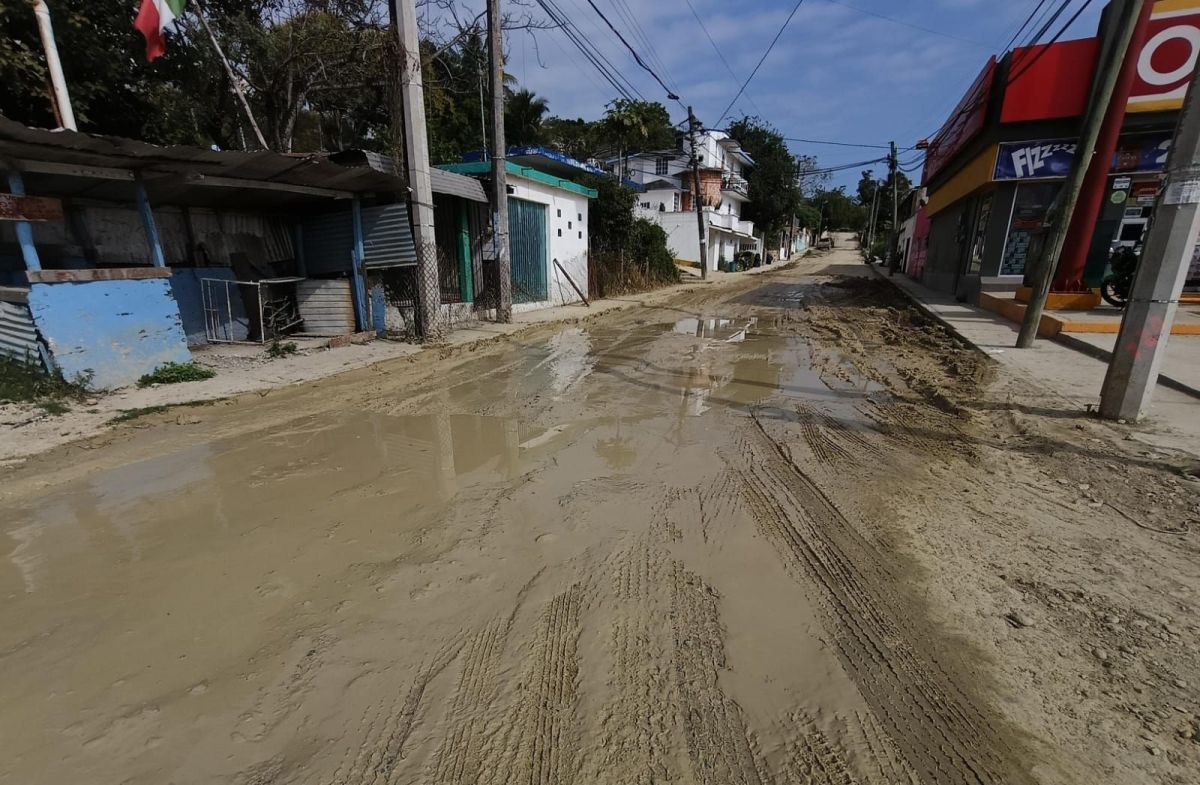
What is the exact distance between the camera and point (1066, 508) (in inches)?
140

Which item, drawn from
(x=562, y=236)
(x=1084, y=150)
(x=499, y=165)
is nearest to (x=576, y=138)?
(x=562, y=236)

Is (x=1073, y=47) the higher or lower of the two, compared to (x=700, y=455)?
higher

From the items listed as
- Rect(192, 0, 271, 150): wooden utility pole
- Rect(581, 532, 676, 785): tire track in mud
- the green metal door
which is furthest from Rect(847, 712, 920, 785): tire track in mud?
the green metal door

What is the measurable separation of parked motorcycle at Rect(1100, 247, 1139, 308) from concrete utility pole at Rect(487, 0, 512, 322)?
40.2 ft

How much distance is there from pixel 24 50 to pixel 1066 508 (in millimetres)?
14384

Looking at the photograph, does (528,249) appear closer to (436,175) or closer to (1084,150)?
(436,175)

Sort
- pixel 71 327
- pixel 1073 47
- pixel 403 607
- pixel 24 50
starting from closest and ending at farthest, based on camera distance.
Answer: pixel 403 607 → pixel 71 327 → pixel 24 50 → pixel 1073 47

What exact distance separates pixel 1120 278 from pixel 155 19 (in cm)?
1692

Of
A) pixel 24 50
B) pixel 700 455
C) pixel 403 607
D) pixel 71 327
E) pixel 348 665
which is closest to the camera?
pixel 348 665

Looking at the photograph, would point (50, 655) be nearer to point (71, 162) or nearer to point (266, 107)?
point (71, 162)

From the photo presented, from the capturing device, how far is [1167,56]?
1125cm

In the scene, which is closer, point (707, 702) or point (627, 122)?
point (707, 702)

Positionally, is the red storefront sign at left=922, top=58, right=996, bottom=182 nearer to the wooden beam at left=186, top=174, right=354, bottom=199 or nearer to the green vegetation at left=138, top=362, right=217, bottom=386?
the wooden beam at left=186, top=174, right=354, bottom=199

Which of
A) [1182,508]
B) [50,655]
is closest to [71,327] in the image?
[50,655]
